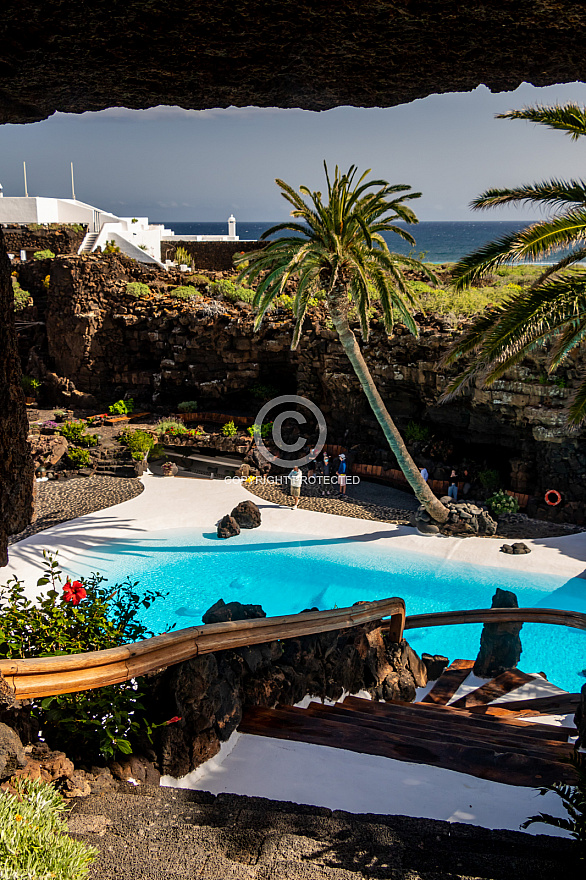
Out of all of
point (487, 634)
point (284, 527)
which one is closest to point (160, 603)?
point (284, 527)

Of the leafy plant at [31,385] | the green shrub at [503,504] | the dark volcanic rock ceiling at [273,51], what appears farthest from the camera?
the leafy plant at [31,385]

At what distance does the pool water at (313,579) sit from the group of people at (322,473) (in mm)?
2403

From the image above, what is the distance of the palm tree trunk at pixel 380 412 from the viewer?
46.4 ft

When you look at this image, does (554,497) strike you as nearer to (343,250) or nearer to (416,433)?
(416,433)

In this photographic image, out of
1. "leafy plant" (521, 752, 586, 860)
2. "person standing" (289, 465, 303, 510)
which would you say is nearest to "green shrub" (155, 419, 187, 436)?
"person standing" (289, 465, 303, 510)

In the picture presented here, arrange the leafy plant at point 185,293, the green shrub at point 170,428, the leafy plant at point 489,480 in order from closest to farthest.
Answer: the leafy plant at point 489,480, the green shrub at point 170,428, the leafy plant at point 185,293

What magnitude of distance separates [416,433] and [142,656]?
16408 mm

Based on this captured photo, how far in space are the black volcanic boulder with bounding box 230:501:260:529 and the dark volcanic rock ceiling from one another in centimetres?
1351

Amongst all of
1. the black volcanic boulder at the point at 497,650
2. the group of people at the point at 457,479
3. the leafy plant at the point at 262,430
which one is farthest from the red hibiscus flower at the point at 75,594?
the leafy plant at the point at 262,430

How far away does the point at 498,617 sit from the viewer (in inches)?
259

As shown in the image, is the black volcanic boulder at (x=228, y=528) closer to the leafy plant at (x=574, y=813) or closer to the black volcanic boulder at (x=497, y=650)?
the black volcanic boulder at (x=497, y=650)

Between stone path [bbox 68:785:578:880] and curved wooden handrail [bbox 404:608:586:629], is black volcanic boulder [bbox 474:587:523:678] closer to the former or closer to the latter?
curved wooden handrail [bbox 404:608:586:629]

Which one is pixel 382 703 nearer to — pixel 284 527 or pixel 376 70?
pixel 376 70

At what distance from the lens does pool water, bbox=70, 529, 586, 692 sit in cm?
1125
